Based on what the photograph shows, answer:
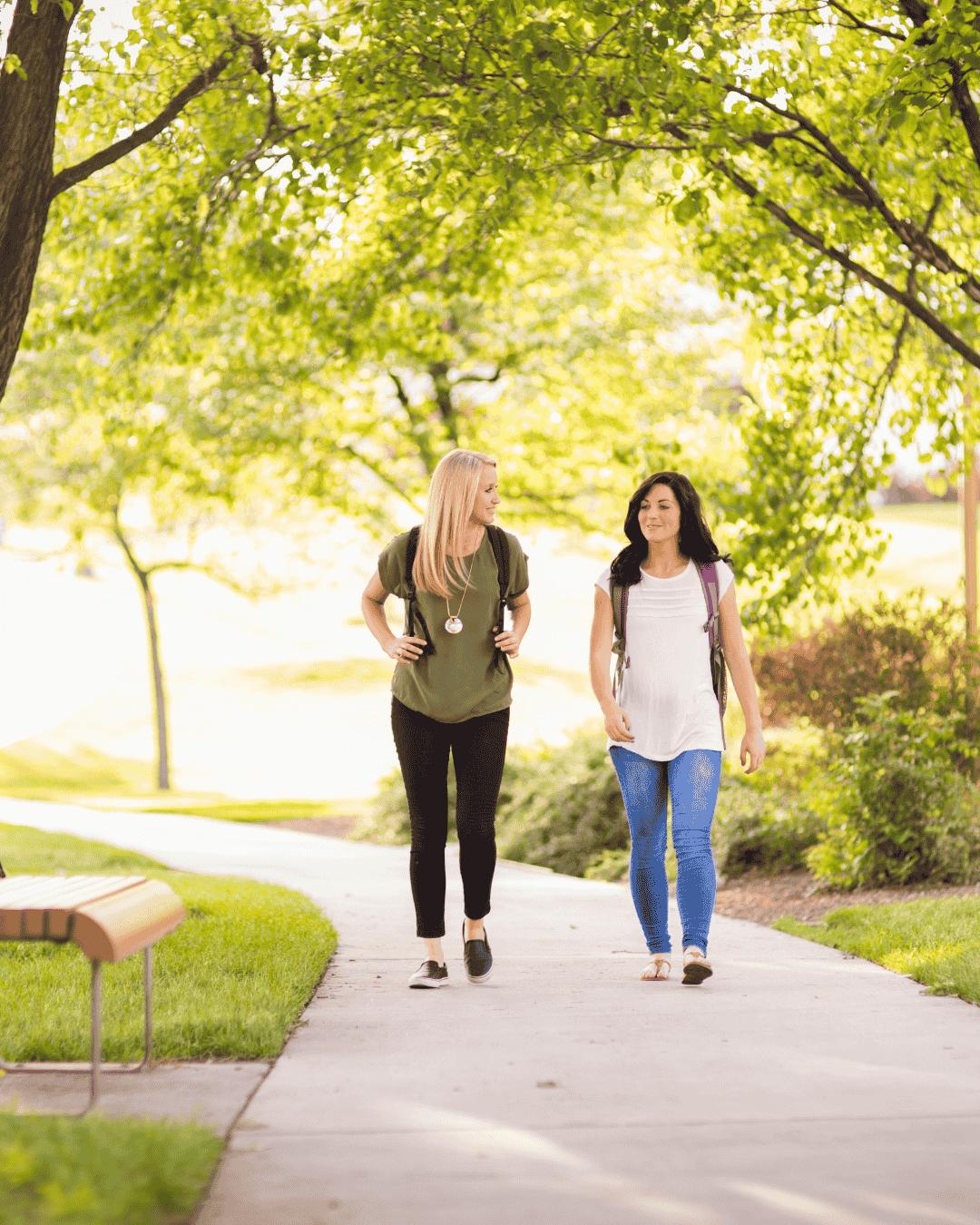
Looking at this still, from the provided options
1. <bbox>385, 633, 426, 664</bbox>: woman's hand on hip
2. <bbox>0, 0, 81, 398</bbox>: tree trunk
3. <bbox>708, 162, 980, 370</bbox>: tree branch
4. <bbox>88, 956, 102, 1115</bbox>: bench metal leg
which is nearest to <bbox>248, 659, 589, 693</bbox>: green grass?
<bbox>708, 162, 980, 370</bbox>: tree branch

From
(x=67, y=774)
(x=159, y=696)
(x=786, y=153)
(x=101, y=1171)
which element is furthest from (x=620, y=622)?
(x=67, y=774)

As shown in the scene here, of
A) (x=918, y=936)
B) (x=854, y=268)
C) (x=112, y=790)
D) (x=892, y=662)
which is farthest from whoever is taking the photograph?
(x=112, y=790)

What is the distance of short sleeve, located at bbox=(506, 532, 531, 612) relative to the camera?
5297mm

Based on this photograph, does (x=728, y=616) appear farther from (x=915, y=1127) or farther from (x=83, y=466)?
(x=83, y=466)

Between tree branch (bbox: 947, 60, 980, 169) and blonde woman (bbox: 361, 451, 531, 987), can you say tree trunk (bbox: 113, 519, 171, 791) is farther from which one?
blonde woman (bbox: 361, 451, 531, 987)

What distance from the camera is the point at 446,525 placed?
510cm

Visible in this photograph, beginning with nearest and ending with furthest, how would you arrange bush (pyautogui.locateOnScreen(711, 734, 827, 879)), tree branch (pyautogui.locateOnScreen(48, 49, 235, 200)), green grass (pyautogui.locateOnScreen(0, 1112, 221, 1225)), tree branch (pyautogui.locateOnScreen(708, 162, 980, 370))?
green grass (pyautogui.locateOnScreen(0, 1112, 221, 1225)) < tree branch (pyautogui.locateOnScreen(48, 49, 235, 200)) < tree branch (pyautogui.locateOnScreen(708, 162, 980, 370)) < bush (pyautogui.locateOnScreen(711, 734, 827, 879))

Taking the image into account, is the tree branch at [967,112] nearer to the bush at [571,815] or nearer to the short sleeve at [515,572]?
the short sleeve at [515,572]

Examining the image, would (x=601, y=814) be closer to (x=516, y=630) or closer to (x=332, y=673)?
(x=516, y=630)

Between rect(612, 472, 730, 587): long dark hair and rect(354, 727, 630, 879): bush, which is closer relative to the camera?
rect(612, 472, 730, 587): long dark hair

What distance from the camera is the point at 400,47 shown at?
721cm

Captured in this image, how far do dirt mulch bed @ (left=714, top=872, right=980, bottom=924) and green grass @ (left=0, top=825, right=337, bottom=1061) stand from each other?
287cm

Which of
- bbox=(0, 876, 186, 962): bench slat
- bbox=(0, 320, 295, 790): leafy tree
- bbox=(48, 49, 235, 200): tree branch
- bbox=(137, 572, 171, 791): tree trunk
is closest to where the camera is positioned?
bbox=(0, 876, 186, 962): bench slat

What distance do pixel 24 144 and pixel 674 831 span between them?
4.66 metres
